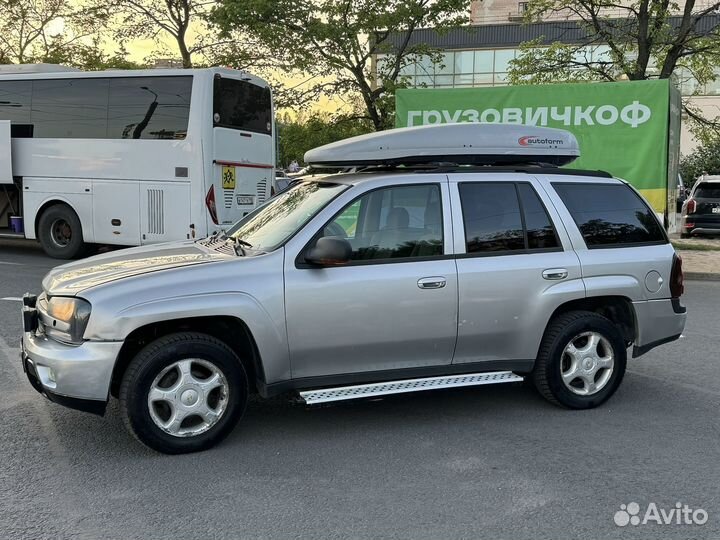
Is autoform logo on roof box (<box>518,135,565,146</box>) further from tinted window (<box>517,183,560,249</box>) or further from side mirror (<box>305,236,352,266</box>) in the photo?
side mirror (<box>305,236,352,266</box>)

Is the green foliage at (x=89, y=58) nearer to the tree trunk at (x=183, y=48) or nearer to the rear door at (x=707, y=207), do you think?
the tree trunk at (x=183, y=48)

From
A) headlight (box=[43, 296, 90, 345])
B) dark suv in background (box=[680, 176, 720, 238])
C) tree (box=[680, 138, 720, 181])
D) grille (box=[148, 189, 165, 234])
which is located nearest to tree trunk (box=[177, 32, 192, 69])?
grille (box=[148, 189, 165, 234])

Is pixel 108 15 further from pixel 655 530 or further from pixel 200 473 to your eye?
pixel 655 530

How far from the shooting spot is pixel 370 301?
426 centimetres

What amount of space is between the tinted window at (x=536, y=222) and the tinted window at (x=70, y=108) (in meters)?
9.89

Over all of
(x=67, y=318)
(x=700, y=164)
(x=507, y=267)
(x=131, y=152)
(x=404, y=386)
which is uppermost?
(x=700, y=164)

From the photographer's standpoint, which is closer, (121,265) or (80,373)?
(80,373)

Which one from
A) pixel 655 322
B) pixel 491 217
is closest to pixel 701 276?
pixel 655 322

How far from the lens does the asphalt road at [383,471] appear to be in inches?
130

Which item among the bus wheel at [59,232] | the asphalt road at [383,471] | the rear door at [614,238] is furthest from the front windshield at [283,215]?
the bus wheel at [59,232]

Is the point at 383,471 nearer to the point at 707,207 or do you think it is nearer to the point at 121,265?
the point at 121,265

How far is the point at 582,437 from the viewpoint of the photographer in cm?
441

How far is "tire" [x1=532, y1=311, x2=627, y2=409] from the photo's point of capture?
4.79 m

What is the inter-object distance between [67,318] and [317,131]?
642 inches
